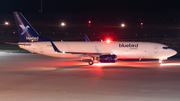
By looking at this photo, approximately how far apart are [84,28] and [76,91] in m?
80.4

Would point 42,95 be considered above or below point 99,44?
below

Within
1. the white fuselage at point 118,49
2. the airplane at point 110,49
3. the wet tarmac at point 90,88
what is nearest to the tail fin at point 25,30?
the airplane at point 110,49

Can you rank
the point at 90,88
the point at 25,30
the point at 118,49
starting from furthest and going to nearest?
the point at 25,30, the point at 118,49, the point at 90,88

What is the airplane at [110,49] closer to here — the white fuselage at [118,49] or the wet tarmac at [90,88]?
the white fuselage at [118,49]

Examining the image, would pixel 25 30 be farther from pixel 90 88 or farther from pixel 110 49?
pixel 90 88

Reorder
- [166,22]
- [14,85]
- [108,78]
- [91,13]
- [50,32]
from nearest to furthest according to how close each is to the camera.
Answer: [14,85]
[108,78]
[50,32]
[166,22]
[91,13]

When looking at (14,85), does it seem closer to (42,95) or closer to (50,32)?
(42,95)

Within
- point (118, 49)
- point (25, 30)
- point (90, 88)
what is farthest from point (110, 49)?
point (90, 88)

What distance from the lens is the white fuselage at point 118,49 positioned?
41.3 meters

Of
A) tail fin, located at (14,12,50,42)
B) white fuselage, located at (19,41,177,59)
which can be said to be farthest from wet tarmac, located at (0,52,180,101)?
tail fin, located at (14,12,50,42)

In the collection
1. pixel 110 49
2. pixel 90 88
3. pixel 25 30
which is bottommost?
pixel 90 88

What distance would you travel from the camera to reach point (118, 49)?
1647 inches

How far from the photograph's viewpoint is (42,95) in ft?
61.5

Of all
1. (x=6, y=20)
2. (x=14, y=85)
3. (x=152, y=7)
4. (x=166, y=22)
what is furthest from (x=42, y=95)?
(x=152, y=7)
